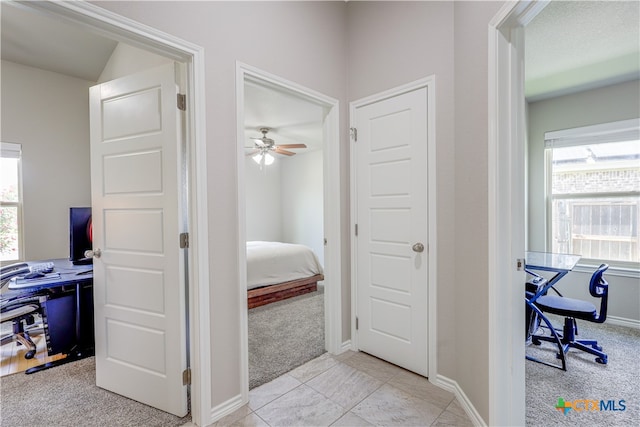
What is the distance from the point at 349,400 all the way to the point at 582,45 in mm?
3412

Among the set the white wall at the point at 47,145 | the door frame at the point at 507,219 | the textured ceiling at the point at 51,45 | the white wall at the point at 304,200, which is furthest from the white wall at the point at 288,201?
the door frame at the point at 507,219

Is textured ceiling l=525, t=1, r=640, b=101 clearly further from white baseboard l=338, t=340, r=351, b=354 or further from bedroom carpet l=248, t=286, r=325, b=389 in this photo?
bedroom carpet l=248, t=286, r=325, b=389

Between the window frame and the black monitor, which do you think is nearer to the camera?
the black monitor

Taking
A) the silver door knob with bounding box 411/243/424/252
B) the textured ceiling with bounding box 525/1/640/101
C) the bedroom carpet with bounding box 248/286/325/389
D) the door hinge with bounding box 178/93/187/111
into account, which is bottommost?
the bedroom carpet with bounding box 248/286/325/389

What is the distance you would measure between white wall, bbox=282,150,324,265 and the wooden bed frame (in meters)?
1.79

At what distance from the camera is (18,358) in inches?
95.2

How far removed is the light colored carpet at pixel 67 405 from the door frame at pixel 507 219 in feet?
5.71

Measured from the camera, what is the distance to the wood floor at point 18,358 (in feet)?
7.42

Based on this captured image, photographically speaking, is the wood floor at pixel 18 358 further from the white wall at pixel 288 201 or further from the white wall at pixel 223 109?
the white wall at pixel 288 201

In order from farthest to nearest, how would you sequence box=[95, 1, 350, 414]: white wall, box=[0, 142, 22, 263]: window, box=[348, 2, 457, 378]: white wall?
box=[0, 142, 22, 263]: window, box=[348, 2, 457, 378]: white wall, box=[95, 1, 350, 414]: white wall

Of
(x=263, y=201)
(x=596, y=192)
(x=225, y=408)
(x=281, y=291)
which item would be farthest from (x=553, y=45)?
(x=263, y=201)

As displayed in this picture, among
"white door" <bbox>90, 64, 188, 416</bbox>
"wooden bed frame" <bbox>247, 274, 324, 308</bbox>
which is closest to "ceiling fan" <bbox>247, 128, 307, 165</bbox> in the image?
"wooden bed frame" <bbox>247, 274, 324, 308</bbox>

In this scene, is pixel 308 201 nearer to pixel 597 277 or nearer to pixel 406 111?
pixel 406 111

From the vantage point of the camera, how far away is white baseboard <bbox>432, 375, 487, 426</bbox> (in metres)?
1.58
